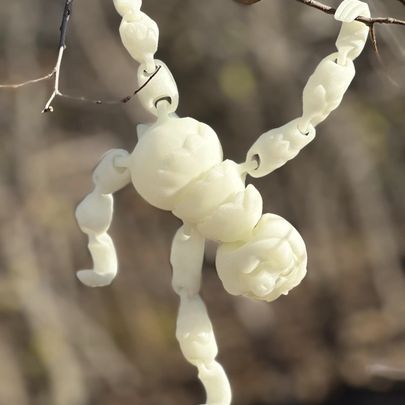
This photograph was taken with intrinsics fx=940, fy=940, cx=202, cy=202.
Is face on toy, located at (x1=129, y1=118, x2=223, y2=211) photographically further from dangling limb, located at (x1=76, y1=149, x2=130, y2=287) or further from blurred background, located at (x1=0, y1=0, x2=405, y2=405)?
blurred background, located at (x1=0, y1=0, x2=405, y2=405)

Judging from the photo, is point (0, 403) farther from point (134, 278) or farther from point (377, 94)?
point (377, 94)

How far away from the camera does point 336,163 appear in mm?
2092

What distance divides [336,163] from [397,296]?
0.32m

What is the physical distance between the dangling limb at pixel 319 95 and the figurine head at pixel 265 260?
1.5 inches

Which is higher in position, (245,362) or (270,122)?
(270,122)

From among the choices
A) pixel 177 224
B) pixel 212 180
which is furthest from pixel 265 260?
pixel 177 224

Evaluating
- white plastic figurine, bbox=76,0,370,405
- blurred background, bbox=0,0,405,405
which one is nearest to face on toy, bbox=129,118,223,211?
white plastic figurine, bbox=76,0,370,405

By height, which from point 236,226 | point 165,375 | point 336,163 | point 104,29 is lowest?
point 165,375

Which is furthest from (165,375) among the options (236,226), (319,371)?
(236,226)

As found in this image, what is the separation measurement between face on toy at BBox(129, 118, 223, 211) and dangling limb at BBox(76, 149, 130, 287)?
1.3 inches

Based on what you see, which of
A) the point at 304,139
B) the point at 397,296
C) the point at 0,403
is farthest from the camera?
the point at 397,296

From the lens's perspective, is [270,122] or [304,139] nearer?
[304,139]

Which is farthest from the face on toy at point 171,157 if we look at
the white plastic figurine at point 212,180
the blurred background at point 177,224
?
the blurred background at point 177,224

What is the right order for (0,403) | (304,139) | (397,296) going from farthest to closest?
(397,296), (0,403), (304,139)
